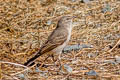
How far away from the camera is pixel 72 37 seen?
9.96 metres

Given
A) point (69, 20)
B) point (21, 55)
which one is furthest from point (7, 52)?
point (69, 20)

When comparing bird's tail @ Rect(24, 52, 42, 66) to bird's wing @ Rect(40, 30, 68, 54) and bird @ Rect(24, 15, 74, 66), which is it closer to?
bird @ Rect(24, 15, 74, 66)

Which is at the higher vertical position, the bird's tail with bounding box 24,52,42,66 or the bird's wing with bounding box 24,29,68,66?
the bird's wing with bounding box 24,29,68,66

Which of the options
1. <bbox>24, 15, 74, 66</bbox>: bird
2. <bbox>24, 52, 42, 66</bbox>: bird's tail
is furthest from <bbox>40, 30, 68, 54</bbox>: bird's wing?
<bbox>24, 52, 42, 66</bbox>: bird's tail

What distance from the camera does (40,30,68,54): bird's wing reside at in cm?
858

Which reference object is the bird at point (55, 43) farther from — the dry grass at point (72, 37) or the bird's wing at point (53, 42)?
the dry grass at point (72, 37)

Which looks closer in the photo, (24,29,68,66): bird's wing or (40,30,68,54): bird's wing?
(24,29,68,66): bird's wing

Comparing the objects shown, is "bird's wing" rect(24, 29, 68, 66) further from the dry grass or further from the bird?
the dry grass

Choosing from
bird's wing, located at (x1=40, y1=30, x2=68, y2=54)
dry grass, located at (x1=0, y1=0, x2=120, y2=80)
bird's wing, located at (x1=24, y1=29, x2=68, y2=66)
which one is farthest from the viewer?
bird's wing, located at (x1=40, y1=30, x2=68, y2=54)

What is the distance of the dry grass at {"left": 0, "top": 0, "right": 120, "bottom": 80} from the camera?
791 centimetres

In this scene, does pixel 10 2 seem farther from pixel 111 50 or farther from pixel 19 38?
pixel 111 50

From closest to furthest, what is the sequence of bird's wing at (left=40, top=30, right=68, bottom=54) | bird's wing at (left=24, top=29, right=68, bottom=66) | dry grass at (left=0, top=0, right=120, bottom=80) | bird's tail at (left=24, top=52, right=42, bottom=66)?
dry grass at (left=0, top=0, right=120, bottom=80), bird's tail at (left=24, top=52, right=42, bottom=66), bird's wing at (left=24, top=29, right=68, bottom=66), bird's wing at (left=40, top=30, right=68, bottom=54)

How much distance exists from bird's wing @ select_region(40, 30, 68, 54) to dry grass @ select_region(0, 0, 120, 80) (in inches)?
12.5

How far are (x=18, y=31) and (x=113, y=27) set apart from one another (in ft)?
7.94
